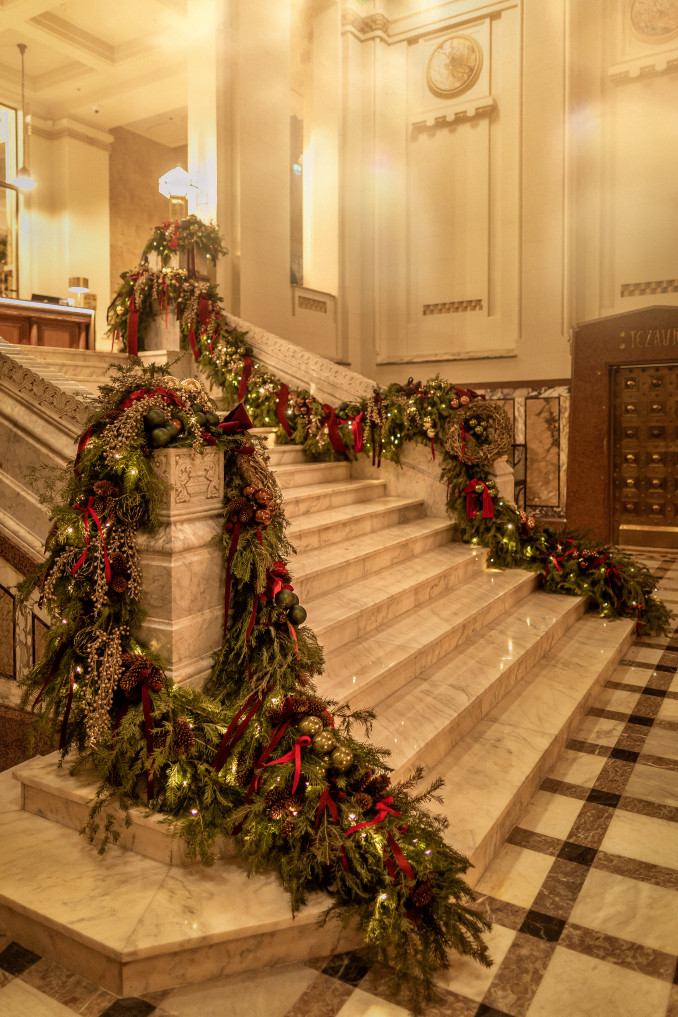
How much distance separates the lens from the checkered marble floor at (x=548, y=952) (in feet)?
7.38

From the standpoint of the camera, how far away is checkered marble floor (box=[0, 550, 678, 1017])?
88.6 inches

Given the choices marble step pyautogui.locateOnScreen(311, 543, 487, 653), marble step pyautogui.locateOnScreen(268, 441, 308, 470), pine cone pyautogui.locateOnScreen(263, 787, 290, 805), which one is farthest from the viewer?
marble step pyautogui.locateOnScreen(268, 441, 308, 470)

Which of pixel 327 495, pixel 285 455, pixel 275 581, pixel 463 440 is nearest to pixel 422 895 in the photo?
pixel 275 581

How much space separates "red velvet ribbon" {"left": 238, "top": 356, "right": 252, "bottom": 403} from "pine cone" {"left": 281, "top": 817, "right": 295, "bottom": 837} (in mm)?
5215

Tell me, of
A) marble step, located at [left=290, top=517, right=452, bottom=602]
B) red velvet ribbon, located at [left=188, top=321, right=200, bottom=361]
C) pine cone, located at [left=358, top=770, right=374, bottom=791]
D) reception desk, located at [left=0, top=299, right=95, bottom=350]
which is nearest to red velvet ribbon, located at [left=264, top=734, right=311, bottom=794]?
pine cone, located at [left=358, top=770, right=374, bottom=791]

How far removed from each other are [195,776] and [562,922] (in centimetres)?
141

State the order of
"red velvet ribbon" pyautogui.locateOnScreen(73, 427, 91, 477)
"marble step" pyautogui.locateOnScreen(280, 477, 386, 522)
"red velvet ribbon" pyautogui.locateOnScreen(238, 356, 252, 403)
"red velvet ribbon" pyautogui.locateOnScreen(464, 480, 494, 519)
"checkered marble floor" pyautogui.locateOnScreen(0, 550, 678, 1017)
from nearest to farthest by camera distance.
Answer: "checkered marble floor" pyautogui.locateOnScreen(0, 550, 678, 1017) → "red velvet ribbon" pyautogui.locateOnScreen(73, 427, 91, 477) → "marble step" pyautogui.locateOnScreen(280, 477, 386, 522) → "red velvet ribbon" pyautogui.locateOnScreen(464, 480, 494, 519) → "red velvet ribbon" pyautogui.locateOnScreen(238, 356, 252, 403)

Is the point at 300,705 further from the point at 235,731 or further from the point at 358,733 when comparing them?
Result: the point at 358,733

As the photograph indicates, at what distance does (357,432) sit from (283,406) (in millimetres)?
789

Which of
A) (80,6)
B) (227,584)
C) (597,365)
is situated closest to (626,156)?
(597,365)

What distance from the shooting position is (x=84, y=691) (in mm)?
3014

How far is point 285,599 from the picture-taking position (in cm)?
321

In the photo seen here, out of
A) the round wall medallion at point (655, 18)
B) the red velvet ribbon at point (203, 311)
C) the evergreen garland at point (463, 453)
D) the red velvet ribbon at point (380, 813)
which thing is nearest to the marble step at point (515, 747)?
the red velvet ribbon at point (380, 813)

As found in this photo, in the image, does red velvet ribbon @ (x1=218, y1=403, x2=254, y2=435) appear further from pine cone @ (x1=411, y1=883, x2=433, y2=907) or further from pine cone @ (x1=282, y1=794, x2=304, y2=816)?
pine cone @ (x1=411, y1=883, x2=433, y2=907)
